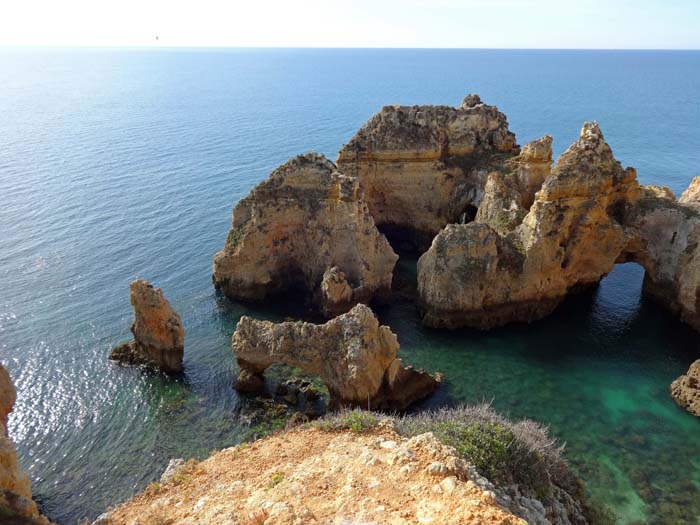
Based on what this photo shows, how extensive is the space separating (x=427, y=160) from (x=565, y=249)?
13945mm

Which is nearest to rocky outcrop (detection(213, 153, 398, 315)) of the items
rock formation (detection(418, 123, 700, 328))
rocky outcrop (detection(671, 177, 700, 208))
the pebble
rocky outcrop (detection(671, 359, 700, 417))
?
rock formation (detection(418, 123, 700, 328))

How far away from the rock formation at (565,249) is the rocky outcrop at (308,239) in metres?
3.68

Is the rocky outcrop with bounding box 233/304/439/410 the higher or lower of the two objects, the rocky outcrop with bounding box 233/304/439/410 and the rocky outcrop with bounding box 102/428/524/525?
the lower

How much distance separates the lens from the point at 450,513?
39.8ft

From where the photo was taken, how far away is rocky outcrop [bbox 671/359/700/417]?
89.8ft

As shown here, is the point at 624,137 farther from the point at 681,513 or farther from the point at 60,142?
the point at 60,142

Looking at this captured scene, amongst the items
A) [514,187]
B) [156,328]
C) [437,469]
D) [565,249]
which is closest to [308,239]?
[156,328]

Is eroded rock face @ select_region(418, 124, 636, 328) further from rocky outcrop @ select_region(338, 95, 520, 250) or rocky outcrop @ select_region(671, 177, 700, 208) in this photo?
rocky outcrop @ select_region(338, 95, 520, 250)

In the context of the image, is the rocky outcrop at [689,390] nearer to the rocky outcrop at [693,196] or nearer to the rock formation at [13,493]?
the rocky outcrop at [693,196]

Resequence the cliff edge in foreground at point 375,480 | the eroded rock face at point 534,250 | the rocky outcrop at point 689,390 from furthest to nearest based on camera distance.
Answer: the eroded rock face at point 534,250 → the rocky outcrop at point 689,390 → the cliff edge in foreground at point 375,480

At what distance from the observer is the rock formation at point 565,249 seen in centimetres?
3312

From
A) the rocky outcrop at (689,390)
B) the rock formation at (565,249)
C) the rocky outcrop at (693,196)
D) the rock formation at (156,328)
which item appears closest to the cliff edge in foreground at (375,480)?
the rock formation at (156,328)

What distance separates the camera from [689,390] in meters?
27.9

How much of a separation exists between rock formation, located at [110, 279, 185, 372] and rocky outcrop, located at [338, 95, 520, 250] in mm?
19446
